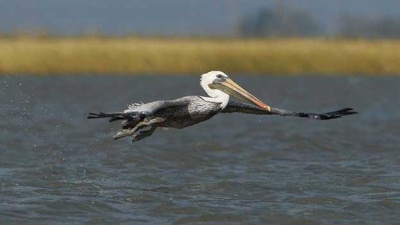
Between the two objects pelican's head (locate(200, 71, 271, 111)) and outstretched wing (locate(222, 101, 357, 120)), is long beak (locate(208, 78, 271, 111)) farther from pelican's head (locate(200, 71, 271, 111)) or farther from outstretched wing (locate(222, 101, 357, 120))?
outstretched wing (locate(222, 101, 357, 120))

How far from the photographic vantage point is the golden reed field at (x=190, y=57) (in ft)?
130

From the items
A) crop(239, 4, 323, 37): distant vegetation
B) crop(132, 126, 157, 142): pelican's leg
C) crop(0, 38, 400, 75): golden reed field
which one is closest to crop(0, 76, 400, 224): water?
crop(132, 126, 157, 142): pelican's leg

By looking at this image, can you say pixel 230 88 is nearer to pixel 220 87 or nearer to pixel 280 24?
pixel 220 87

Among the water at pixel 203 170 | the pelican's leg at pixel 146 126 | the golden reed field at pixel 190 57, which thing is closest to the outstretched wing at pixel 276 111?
the water at pixel 203 170

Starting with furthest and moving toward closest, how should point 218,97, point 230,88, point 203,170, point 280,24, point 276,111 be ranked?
point 280,24 → point 203,170 → point 276,111 → point 230,88 → point 218,97

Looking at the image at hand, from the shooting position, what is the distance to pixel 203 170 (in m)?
16.1

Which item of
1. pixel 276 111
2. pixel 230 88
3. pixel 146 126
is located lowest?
pixel 146 126

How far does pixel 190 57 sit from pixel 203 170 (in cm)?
2461

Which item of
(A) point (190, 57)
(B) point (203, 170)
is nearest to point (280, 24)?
(A) point (190, 57)

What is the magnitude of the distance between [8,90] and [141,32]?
13.8 metres

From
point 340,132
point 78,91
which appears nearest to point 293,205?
point 340,132

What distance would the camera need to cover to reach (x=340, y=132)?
2208 cm

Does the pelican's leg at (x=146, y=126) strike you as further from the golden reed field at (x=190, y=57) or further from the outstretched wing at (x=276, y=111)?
the golden reed field at (x=190, y=57)

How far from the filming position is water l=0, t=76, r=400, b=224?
12430 mm
